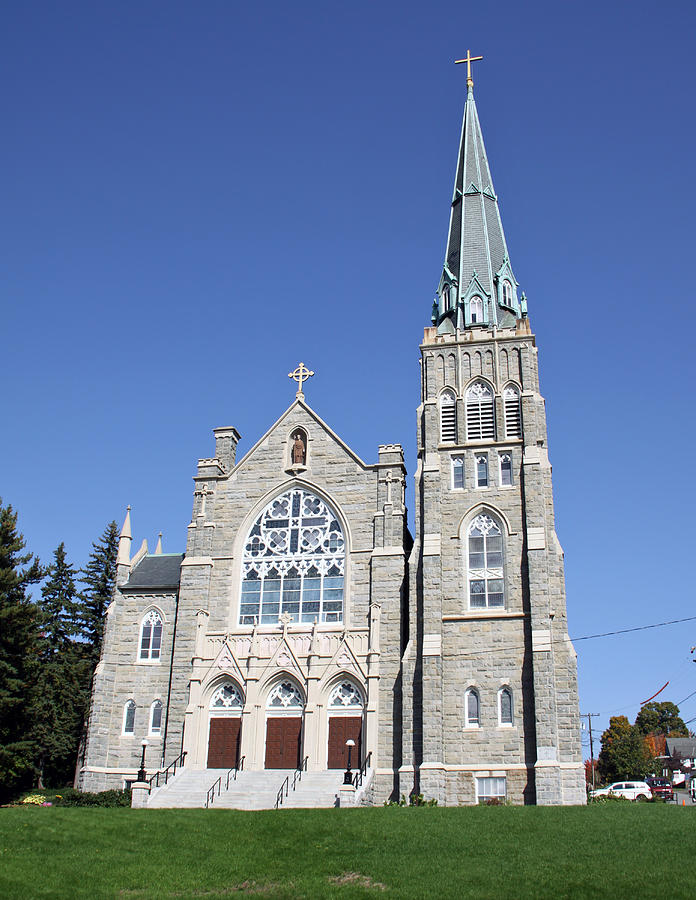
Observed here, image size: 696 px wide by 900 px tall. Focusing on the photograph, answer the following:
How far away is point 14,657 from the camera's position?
33.0 metres

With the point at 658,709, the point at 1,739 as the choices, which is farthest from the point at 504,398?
the point at 658,709

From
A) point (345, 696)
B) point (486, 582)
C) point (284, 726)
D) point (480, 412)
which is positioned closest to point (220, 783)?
point (284, 726)

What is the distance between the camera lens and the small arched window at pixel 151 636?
3403cm

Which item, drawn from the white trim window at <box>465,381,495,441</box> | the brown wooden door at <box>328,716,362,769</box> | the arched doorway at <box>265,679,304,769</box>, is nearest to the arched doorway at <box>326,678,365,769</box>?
the brown wooden door at <box>328,716,362,769</box>

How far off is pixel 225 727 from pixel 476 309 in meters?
18.8

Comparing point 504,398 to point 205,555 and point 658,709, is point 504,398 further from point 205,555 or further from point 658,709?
point 658,709

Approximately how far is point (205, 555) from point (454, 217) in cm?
1921

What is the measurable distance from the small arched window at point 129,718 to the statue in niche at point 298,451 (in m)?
10.7

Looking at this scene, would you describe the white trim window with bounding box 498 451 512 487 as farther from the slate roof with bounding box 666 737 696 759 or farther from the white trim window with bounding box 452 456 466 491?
the slate roof with bounding box 666 737 696 759

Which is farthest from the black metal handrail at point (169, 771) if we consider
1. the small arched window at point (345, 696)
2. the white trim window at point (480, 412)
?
the white trim window at point (480, 412)

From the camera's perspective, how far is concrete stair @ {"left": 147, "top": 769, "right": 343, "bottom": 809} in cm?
2761

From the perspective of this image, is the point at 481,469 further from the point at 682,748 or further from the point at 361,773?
the point at 682,748

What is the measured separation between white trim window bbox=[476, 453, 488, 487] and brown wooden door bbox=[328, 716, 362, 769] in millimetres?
9260

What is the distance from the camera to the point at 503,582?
31.1 metres
